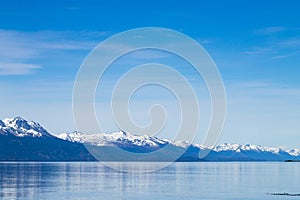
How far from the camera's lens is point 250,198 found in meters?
104

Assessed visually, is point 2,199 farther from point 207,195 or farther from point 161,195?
point 207,195

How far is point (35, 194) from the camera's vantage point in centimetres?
10862

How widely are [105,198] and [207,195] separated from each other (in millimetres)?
23157

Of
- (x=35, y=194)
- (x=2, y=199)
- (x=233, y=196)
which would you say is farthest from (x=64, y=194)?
(x=233, y=196)

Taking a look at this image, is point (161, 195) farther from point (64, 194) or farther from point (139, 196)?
point (64, 194)

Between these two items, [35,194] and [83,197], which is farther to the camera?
[35,194]

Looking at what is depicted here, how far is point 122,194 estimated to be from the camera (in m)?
111

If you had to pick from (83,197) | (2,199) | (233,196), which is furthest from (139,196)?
(2,199)

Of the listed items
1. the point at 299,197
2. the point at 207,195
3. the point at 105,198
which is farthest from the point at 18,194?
the point at 299,197

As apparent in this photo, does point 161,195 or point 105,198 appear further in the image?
point 161,195

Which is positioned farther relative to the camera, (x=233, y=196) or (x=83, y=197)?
(x=233, y=196)

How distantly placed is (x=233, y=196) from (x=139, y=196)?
1977 cm

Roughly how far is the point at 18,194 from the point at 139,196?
25778mm

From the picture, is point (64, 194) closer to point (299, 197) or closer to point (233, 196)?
point (233, 196)
